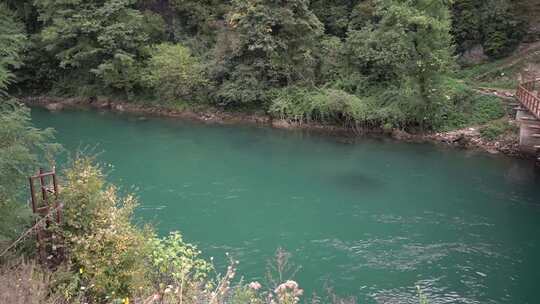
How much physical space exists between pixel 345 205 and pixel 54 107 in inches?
984

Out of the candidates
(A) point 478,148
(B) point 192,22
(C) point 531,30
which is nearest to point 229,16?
(B) point 192,22

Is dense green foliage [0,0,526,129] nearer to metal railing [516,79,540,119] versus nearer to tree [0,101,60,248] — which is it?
metal railing [516,79,540,119]

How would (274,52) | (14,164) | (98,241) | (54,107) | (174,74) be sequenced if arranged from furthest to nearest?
1. (54,107)
2. (174,74)
3. (274,52)
4. (14,164)
5. (98,241)

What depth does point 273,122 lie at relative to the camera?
112 feet

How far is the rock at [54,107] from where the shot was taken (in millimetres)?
37281

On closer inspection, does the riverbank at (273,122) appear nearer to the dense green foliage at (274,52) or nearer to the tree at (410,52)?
the dense green foliage at (274,52)

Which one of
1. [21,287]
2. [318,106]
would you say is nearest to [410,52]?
[318,106]

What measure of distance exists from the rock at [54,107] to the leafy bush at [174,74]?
647 centimetres

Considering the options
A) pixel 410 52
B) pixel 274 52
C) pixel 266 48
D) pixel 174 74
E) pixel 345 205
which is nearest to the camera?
pixel 345 205

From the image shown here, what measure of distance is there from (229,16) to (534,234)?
22937 millimetres

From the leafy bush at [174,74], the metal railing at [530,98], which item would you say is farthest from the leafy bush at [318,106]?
the metal railing at [530,98]

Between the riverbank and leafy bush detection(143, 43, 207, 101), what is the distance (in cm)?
122

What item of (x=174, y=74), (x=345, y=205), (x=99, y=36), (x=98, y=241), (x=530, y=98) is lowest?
(x=345, y=205)

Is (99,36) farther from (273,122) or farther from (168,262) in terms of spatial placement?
(168,262)
